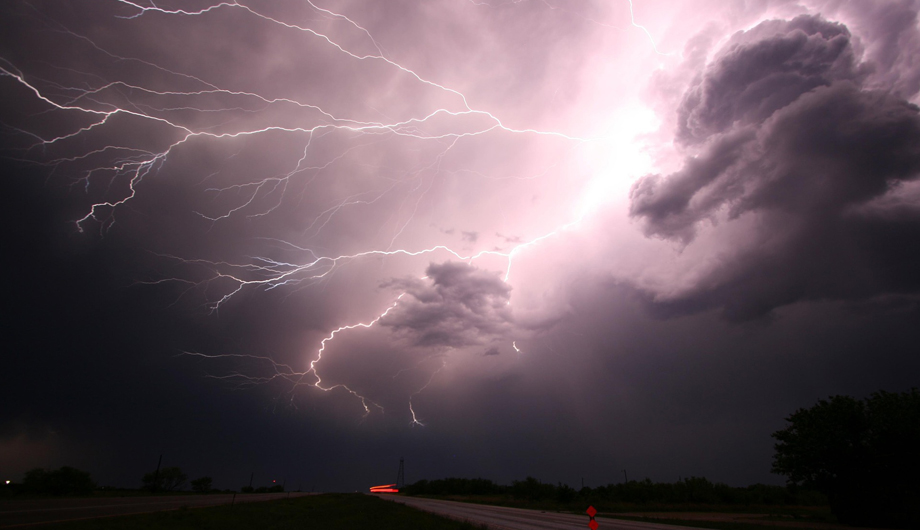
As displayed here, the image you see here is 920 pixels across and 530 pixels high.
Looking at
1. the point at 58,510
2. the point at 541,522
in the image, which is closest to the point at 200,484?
the point at 58,510

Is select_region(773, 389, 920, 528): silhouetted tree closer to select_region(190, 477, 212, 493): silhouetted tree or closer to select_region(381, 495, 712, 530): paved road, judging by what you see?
select_region(381, 495, 712, 530): paved road

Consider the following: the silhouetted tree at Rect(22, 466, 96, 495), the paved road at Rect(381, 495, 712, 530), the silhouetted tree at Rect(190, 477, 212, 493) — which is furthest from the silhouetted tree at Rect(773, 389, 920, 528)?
the silhouetted tree at Rect(190, 477, 212, 493)

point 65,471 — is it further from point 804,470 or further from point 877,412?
point 877,412

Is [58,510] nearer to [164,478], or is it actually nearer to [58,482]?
[58,482]

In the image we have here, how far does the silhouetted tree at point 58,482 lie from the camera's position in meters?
33.1

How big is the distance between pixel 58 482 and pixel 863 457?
196 ft

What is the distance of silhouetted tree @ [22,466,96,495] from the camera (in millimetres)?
33094

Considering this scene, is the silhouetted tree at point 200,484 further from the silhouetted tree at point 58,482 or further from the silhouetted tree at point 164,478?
the silhouetted tree at point 58,482

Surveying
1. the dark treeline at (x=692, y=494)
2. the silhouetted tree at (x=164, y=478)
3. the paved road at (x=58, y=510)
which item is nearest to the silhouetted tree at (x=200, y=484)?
the silhouetted tree at (x=164, y=478)

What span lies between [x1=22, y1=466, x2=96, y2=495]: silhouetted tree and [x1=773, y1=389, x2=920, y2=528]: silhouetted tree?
56.6 m

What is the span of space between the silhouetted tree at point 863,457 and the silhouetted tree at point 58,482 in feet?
186

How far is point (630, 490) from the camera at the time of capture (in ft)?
137

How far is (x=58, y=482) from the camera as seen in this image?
112ft

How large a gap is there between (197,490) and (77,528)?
259 ft
